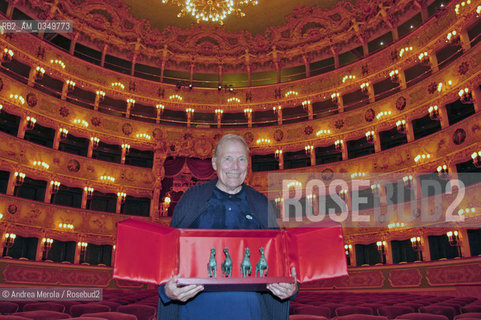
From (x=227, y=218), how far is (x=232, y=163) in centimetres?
→ 41

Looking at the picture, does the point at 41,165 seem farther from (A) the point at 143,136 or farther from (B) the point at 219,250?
(B) the point at 219,250

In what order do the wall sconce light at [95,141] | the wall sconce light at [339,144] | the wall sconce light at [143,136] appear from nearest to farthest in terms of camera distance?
the wall sconce light at [339,144]
the wall sconce light at [95,141]
the wall sconce light at [143,136]

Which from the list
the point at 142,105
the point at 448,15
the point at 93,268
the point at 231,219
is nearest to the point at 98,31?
the point at 142,105

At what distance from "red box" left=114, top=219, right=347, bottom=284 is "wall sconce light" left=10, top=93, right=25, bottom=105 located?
1965cm

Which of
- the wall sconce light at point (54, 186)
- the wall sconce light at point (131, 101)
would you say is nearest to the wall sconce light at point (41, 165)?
the wall sconce light at point (54, 186)

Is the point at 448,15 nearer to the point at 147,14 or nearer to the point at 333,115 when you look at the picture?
the point at 333,115

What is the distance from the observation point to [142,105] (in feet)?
79.1

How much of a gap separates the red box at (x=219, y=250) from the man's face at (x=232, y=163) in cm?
48

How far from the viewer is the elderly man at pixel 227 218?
217 centimetres

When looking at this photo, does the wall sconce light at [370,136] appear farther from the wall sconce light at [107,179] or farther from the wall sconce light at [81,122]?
the wall sconce light at [81,122]

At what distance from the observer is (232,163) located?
253 centimetres

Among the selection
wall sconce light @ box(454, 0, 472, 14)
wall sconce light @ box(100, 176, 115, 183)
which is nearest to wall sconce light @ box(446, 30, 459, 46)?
wall sconce light @ box(454, 0, 472, 14)

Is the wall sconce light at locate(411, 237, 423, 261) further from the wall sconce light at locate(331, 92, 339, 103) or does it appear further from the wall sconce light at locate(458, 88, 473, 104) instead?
the wall sconce light at locate(331, 92, 339, 103)

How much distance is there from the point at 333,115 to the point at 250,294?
802 inches
